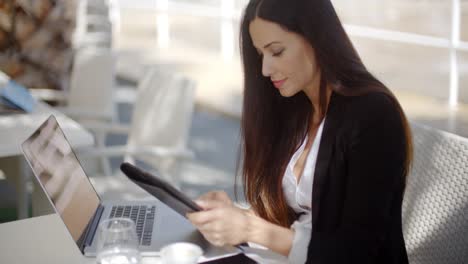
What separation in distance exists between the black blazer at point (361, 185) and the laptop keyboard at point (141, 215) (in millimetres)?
369

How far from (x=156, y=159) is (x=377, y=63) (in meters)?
→ 6.54

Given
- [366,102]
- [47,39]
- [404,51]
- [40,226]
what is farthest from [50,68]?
[404,51]

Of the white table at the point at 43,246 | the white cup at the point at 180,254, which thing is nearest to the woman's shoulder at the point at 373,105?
the white table at the point at 43,246

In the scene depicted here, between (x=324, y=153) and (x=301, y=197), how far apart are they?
15 centimetres

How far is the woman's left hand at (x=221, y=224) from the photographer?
1.50m

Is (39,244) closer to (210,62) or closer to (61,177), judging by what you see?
(61,177)

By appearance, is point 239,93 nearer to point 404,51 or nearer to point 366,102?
point 404,51

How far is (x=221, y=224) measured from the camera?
4.95 ft

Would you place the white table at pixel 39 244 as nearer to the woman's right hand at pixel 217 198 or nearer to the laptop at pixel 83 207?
the laptop at pixel 83 207

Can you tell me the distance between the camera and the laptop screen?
5.04 ft

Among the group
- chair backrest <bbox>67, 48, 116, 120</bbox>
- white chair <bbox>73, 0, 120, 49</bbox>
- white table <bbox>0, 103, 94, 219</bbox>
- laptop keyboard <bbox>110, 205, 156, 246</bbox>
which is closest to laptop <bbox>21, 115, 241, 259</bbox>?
laptop keyboard <bbox>110, 205, 156, 246</bbox>

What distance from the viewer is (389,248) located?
163 cm

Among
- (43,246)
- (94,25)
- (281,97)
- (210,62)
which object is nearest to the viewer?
(43,246)

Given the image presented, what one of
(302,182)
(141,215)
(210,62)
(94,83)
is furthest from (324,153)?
(210,62)
